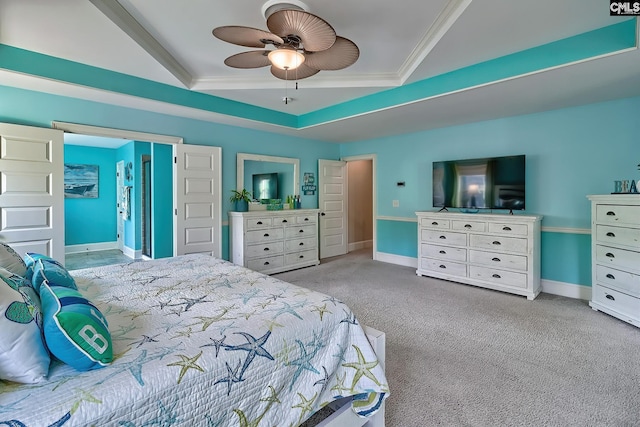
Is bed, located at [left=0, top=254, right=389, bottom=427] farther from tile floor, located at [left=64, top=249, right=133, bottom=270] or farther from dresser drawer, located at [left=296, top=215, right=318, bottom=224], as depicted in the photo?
tile floor, located at [left=64, top=249, right=133, bottom=270]

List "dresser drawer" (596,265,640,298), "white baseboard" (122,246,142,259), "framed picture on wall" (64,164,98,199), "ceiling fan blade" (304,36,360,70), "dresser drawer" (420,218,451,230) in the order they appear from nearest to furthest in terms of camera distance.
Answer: "ceiling fan blade" (304,36,360,70) < "dresser drawer" (596,265,640,298) < "dresser drawer" (420,218,451,230) < "white baseboard" (122,246,142,259) < "framed picture on wall" (64,164,98,199)

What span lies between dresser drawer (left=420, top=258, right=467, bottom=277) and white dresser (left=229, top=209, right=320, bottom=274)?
191cm

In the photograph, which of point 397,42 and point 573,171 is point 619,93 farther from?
point 397,42

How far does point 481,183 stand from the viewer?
421 centimetres

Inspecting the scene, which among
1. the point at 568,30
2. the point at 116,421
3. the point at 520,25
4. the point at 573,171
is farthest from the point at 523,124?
the point at 116,421

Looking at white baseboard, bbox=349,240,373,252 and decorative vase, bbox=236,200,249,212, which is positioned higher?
decorative vase, bbox=236,200,249,212

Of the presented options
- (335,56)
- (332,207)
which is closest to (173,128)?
(335,56)

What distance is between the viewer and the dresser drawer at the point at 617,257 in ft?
9.21

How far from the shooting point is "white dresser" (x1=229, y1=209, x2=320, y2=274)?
176 inches

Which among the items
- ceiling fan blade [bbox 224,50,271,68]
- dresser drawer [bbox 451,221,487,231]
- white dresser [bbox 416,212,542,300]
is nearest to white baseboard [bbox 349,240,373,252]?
white dresser [bbox 416,212,542,300]

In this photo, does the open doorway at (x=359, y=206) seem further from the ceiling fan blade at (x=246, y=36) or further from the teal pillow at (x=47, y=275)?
the teal pillow at (x=47, y=275)

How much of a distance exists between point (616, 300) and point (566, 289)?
2.62 ft

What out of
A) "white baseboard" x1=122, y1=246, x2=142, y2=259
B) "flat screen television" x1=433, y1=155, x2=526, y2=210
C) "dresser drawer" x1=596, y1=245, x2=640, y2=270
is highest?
"flat screen television" x1=433, y1=155, x2=526, y2=210

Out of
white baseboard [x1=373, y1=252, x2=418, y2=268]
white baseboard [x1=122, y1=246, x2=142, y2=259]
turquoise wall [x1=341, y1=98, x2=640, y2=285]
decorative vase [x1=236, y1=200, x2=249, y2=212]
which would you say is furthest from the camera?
white baseboard [x1=122, y1=246, x2=142, y2=259]
